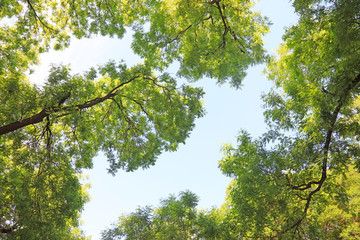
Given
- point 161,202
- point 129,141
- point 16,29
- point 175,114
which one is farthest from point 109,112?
point 16,29

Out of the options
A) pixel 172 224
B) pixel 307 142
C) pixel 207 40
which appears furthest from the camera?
pixel 207 40

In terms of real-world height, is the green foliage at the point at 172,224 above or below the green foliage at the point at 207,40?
below

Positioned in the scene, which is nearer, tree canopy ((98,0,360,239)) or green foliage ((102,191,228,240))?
Result: tree canopy ((98,0,360,239))

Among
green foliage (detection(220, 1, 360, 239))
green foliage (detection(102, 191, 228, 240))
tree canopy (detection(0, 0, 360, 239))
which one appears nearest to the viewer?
green foliage (detection(220, 1, 360, 239))

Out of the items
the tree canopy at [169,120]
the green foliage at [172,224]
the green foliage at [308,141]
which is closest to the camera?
the green foliage at [308,141]

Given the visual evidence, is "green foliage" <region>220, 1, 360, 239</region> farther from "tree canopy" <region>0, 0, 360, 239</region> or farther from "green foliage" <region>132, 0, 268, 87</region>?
"green foliage" <region>132, 0, 268, 87</region>

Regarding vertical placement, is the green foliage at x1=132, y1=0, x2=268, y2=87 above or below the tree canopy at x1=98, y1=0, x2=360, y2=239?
above

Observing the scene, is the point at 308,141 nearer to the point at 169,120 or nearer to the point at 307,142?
the point at 307,142

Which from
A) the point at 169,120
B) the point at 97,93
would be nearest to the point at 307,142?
the point at 169,120

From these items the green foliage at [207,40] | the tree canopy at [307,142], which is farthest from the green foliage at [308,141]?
the green foliage at [207,40]

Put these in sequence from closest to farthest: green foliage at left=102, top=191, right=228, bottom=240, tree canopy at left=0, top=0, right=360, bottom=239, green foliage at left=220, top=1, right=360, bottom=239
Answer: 1. green foliage at left=220, top=1, right=360, bottom=239
2. tree canopy at left=0, top=0, right=360, bottom=239
3. green foliage at left=102, top=191, right=228, bottom=240

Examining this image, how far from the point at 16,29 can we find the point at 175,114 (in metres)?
9.09

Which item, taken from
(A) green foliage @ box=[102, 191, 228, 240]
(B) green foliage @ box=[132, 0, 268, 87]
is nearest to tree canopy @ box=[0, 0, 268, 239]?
(B) green foliage @ box=[132, 0, 268, 87]

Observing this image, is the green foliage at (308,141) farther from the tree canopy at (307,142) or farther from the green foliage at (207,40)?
the green foliage at (207,40)
